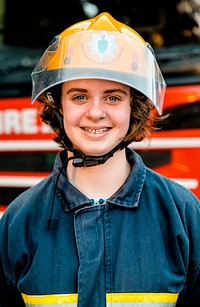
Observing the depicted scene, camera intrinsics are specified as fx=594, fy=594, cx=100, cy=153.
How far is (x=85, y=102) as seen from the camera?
1893mm

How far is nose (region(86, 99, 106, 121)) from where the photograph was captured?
185 centimetres

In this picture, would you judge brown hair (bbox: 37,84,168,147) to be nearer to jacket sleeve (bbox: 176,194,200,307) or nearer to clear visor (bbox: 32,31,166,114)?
clear visor (bbox: 32,31,166,114)

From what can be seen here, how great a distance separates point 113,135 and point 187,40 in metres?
1.62

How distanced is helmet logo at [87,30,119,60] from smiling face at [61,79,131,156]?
10cm

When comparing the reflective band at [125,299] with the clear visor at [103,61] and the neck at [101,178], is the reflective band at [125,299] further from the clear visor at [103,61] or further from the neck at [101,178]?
the clear visor at [103,61]

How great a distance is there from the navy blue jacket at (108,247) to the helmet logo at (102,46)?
39 cm

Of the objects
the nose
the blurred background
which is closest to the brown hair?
the nose

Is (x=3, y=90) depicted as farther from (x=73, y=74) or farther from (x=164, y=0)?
(x=73, y=74)

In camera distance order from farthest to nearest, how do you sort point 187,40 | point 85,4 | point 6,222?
point 85,4
point 187,40
point 6,222

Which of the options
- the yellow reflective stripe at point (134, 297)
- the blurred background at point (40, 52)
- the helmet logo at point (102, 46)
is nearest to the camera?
the yellow reflective stripe at point (134, 297)

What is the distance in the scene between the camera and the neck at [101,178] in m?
1.93

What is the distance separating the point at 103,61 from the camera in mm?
1896

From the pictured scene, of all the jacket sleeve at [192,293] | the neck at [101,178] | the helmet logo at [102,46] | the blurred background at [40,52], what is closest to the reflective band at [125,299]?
the jacket sleeve at [192,293]

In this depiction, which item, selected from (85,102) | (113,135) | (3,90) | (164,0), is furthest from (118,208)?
(164,0)
